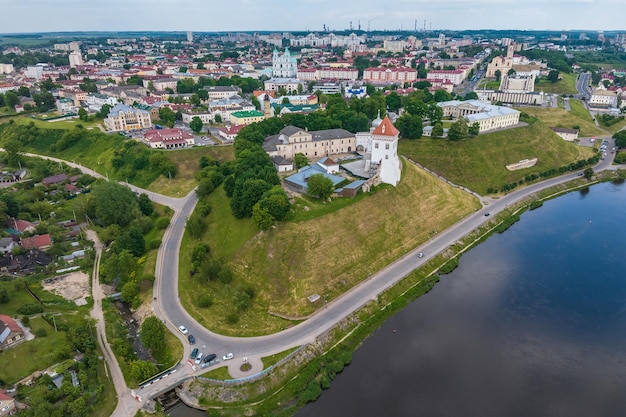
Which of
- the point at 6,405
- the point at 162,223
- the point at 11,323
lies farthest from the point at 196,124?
the point at 6,405

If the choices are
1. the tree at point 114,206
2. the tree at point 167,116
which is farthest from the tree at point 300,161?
the tree at point 167,116

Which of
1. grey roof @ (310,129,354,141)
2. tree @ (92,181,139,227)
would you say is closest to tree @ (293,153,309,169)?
grey roof @ (310,129,354,141)

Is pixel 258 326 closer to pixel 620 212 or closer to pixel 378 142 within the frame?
pixel 378 142

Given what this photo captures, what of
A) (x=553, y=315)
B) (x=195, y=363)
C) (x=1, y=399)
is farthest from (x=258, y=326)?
(x=553, y=315)

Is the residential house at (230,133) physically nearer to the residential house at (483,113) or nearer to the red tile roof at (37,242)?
the red tile roof at (37,242)

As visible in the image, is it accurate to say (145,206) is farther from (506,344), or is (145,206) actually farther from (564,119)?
(564,119)

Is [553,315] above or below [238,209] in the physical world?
below
